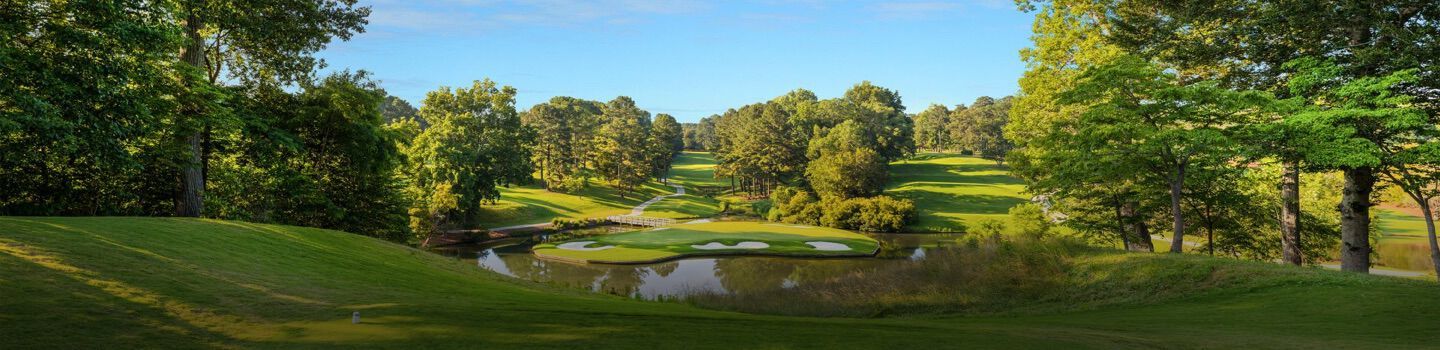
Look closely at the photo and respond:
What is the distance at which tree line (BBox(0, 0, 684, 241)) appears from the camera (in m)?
11.3

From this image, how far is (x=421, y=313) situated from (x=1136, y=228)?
27.8m

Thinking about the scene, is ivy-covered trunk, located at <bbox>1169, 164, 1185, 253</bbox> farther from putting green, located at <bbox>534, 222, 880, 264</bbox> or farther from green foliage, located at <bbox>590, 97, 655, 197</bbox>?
green foliage, located at <bbox>590, 97, 655, 197</bbox>

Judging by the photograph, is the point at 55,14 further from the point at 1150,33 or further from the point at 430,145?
the point at 430,145

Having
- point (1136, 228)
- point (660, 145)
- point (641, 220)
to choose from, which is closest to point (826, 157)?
point (641, 220)

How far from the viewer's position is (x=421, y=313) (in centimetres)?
763

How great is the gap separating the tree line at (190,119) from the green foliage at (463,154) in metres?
4.97

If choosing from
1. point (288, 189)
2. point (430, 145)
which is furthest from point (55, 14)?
point (430, 145)

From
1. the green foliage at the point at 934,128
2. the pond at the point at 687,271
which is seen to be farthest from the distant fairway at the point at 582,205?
the green foliage at the point at 934,128

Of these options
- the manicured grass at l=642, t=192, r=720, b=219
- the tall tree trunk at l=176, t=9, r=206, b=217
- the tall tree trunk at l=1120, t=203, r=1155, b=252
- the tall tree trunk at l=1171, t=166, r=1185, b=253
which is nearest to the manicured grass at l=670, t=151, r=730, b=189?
the manicured grass at l=642, t=192, r=720, b=219

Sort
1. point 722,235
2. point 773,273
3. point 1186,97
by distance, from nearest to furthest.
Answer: point 1186,97, point 773,273, point 722,235

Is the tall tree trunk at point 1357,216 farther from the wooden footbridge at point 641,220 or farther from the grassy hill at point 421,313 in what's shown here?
the wooden footbridge at point 641,220

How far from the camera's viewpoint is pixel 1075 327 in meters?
9.64

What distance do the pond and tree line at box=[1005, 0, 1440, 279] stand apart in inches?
427

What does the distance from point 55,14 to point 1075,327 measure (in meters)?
20.1
